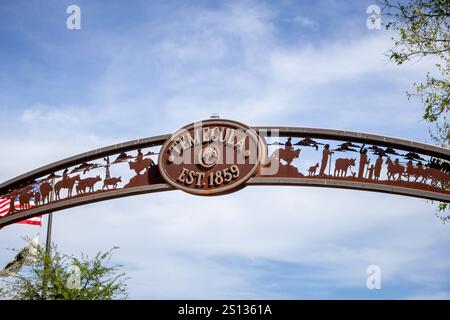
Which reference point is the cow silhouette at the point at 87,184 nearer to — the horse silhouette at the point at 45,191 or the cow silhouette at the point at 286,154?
the horse silhouette at the point at 45,191

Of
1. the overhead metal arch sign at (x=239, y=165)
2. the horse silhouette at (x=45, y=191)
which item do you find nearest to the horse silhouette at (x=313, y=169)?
the overhead metal arch sign at (x=239, y=165)

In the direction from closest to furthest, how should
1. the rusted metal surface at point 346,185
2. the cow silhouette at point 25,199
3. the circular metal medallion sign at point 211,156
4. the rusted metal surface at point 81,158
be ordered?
the rusted metal surface at point 346,185 → the circular metal medallion sign at point 211,156 → the rusted metal surface at point 81,158 → the cow silhouette at point 25,199

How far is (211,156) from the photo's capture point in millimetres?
13305

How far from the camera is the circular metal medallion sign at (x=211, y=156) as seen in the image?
13.0 m

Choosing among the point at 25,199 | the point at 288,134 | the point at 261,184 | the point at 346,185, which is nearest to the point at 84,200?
the point at 25,199

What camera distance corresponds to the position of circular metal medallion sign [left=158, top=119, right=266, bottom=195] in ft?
42.5

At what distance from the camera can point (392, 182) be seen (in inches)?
490

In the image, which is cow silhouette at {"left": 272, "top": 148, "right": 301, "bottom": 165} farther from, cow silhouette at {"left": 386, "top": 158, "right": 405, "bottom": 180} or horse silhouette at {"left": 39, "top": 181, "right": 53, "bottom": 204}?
horse silhouette at {"left": 39, "top": 181, "right": 53, "bottom": 204}
